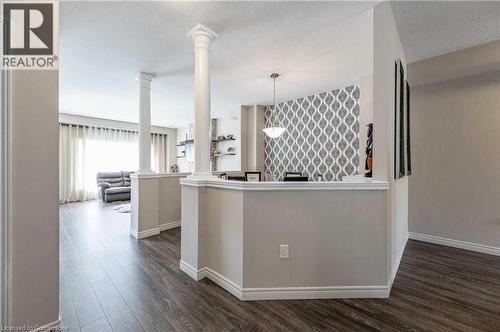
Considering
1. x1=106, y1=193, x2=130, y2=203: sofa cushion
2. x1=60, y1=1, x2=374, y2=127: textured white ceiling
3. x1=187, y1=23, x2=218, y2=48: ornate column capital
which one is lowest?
x1=106, y1=193, x2=130, y2=203: sofa cushion

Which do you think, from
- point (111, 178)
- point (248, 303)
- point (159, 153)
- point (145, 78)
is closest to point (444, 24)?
point (248, 303)

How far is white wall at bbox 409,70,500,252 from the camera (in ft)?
10.0

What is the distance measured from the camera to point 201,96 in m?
2.46

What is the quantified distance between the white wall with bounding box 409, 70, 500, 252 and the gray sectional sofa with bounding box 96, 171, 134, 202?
7406 mm

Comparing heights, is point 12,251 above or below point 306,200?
below

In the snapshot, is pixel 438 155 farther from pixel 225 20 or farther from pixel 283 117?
pixel 225 20

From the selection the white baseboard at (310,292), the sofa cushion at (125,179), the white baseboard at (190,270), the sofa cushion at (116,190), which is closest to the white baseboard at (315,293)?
the white baseboard at (310,292)

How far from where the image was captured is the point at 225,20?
234 centimetres

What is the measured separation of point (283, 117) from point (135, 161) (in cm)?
582

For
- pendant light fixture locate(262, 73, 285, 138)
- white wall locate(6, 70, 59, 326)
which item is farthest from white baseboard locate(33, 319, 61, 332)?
pendant light fixture locate(262, 73, 285, 138)

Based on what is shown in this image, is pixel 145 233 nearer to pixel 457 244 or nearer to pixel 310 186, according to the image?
pixel 310 186

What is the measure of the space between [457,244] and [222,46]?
4.23 metres

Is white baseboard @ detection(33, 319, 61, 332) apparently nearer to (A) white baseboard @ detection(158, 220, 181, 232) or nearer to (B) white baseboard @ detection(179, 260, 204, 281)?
(B) white baseboard @ detection(179, 260, 204, 281)

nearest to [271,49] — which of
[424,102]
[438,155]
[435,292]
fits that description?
[424,102]
